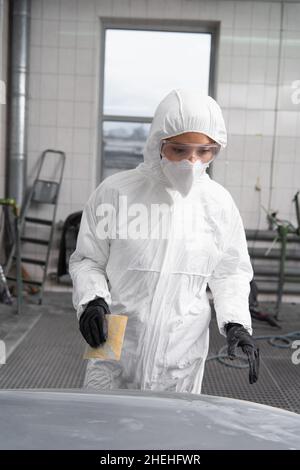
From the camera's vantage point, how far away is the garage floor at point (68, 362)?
250 centimetres

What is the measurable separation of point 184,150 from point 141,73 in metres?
3.38

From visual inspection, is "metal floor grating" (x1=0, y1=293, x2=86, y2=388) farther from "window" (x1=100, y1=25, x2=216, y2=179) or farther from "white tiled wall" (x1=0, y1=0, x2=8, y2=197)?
"window" (x1=100, y1=25, x2=216, y2=179)

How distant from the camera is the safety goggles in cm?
124

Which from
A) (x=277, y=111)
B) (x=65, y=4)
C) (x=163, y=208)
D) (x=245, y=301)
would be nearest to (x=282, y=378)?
(x=245, y=301)

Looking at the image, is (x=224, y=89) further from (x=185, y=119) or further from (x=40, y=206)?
(x=185, y=119)

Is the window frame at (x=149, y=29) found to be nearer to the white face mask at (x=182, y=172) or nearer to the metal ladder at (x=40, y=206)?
the metal ladder at (x=40, y=206)

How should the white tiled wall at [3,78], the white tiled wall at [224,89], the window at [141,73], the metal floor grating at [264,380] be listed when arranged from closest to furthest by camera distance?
the metal floor grating at [264,380]
the white tiled wall at [3,78]
the white tiled wall at [224,89]
the window at [141,73]

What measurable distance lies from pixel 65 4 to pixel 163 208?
139 inches

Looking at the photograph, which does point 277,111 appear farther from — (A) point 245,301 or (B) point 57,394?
(B) point 57,394

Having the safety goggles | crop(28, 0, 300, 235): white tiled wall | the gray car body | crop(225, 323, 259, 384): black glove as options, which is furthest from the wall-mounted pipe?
the gray car body

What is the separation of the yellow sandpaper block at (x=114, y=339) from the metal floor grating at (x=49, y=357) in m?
1.44

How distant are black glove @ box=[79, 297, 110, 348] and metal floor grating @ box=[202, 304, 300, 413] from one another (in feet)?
4.82

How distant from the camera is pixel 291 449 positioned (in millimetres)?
715

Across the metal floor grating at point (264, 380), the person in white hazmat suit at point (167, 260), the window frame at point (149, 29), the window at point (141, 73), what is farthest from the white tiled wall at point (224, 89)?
the person in white hazmat suit at point (167, 260)
